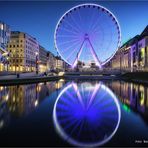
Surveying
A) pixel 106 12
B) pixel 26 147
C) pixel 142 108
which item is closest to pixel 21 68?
pixel 106 12

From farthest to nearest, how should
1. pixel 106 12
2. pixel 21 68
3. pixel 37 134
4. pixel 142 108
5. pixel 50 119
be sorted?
pixel 21 68
pixel 106 12
pixel 142 108
pixel 50 119
pixel 37 134

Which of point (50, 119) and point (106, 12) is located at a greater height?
point (106, 12)

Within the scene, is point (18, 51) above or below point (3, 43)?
below

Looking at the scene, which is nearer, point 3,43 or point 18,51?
point 3,43

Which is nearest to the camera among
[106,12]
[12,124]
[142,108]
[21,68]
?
[12,124]

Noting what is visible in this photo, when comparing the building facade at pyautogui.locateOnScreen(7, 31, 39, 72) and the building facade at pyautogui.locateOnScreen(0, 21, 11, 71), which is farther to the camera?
the building facade at pyautogui.locateOnScreen(7, 31, 39, 72)

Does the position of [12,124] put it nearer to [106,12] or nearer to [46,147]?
[46,147]

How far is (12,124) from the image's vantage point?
10.6 m

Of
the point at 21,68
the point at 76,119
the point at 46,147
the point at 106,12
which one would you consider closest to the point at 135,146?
the point at 46,147

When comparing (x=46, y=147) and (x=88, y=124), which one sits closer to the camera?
(x=46, y=147)

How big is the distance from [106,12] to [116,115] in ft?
124

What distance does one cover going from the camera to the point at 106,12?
1853 inches

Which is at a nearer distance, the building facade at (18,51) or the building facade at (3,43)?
the building facade at (3,43)

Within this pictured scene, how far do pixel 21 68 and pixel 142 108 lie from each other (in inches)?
3184
